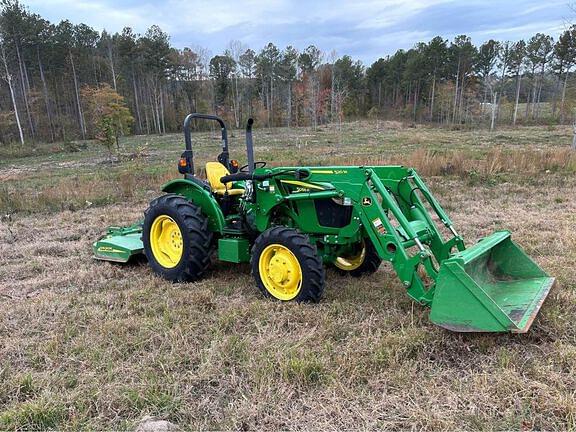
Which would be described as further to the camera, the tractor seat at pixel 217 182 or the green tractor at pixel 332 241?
the tractor seat at pixel 217 182

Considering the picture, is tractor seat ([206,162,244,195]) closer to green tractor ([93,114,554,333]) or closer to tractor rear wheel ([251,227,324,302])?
green tractor ([93,114,554,333])

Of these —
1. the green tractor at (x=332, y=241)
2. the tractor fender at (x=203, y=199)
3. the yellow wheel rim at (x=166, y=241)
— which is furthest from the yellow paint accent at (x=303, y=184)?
the yellow wheel rim at (x=166, y=241)

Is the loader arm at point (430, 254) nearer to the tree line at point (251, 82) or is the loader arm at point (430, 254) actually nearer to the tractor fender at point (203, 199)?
the tractor fender at point (203, 199)

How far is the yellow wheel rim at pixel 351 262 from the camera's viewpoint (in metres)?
5.11

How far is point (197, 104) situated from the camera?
5594 cm

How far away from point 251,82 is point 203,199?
5637cm

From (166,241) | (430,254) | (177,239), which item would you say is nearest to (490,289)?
(430,254)

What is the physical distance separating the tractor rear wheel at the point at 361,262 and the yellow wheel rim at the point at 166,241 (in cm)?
192

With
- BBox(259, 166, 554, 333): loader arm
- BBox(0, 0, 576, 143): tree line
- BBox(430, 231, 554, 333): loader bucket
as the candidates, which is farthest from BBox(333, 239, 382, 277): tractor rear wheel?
BBox(0, 0, 576, 143): tree line

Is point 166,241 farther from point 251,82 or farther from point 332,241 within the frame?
point 251,82

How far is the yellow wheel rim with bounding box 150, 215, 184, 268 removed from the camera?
5316 millimetres

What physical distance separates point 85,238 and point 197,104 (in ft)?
169

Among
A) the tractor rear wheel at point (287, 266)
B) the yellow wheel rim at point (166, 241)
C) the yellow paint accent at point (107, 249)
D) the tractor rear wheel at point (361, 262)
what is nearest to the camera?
the tractor rear wheel at point (287, 266)

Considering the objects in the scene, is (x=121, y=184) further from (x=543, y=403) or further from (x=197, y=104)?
(x=197, y=104)
